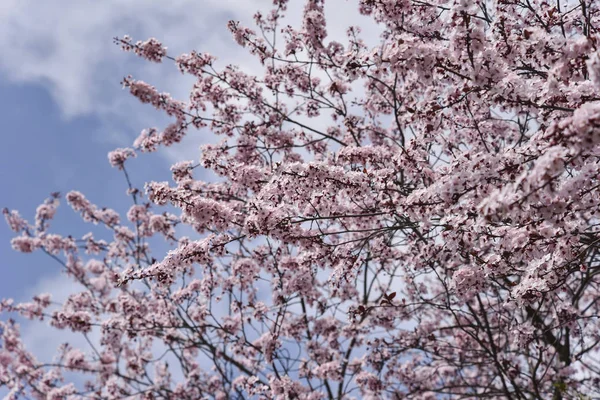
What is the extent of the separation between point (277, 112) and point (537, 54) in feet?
17.0

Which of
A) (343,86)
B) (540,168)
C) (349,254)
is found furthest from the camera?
(343,86)

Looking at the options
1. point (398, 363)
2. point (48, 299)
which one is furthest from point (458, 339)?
point (48, 299)

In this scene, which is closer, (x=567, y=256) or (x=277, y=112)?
(x=567, y=256)

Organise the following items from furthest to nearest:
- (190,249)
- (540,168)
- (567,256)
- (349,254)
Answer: (349,254) → (190,249) → (567,256) → (540,168)

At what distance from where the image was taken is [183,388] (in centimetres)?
970

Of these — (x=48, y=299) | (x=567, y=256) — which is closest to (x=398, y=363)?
(x=567, y=256)

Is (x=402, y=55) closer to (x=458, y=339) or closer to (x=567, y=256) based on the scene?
(x=567, y=256)

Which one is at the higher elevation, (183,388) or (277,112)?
(277,112)

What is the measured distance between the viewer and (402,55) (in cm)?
336

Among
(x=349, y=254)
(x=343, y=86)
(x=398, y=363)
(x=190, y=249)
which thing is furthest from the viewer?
(x=398, y=363)

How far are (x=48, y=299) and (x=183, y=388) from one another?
15.3 ft

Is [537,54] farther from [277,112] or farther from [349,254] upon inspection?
[277,112]

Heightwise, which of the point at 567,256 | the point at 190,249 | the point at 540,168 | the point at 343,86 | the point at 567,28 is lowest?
the point at 540,168

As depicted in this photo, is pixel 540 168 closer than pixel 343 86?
Yes
